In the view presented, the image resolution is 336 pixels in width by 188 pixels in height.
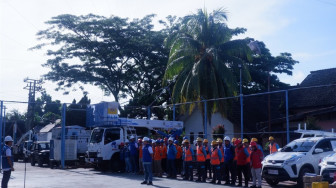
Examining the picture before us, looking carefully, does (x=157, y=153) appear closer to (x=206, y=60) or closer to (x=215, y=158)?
(x=215, y=158)

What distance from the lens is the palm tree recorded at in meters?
25.9

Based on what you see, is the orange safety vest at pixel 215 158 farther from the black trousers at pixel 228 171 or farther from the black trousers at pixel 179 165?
the black trousers at pixel 179 165

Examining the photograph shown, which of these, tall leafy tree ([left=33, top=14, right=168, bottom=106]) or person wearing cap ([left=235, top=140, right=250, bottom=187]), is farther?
tall leafy tree ([left=33, top=14, right=168, bottom=106])

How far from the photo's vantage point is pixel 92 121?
24.0m

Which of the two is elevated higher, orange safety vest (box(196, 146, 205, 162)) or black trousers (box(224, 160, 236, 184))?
orange safety vest (box(196, 146, 205, 162))

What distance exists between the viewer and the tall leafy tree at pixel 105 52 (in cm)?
3672

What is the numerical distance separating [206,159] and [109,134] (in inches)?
251

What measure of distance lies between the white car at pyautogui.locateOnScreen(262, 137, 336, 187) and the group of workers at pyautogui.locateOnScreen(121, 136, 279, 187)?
449mm

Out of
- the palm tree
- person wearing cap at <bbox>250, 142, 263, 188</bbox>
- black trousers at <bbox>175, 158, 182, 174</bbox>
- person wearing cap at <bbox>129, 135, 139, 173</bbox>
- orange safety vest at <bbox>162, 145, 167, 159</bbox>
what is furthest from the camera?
the palm tree

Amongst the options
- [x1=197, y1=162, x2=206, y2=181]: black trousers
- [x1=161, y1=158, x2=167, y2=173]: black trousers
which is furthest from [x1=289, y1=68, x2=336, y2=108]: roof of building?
[x1=197, y1=162, x2=206, y2=181]: black trousers

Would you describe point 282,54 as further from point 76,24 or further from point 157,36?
point 76,24

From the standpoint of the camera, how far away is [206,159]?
698 inches

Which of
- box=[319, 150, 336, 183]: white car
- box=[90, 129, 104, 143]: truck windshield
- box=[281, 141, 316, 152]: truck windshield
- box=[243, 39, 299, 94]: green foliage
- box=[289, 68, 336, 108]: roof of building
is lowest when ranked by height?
box=[319, 150, 336, 183]: white car

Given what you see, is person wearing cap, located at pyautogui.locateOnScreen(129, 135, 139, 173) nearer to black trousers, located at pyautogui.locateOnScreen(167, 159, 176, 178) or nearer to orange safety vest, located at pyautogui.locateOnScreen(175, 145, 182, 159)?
black trousers, located at pyautogui.locateOnScreen(167, 159, 176, 178)
